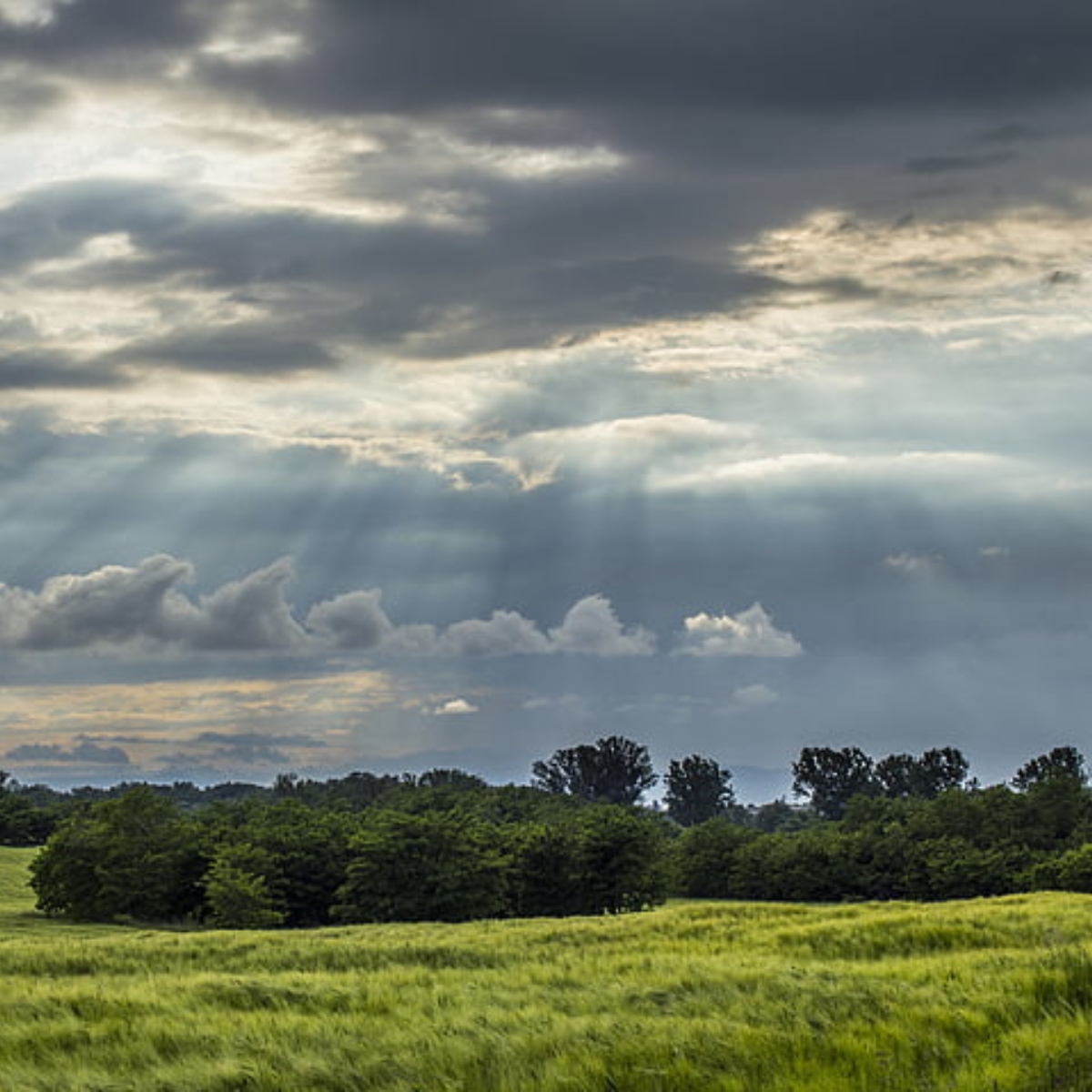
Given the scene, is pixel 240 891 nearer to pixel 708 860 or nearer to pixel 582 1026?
pixel 708 860

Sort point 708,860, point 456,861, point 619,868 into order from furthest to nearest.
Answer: point 708,860
point 619,868
point 456,861

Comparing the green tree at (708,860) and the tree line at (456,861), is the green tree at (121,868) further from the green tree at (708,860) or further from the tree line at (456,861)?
the green tree at (708,860)

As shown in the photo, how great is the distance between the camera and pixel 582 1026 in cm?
1324

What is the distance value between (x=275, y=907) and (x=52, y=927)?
2032 centimetres

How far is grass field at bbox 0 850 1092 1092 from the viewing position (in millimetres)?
11602

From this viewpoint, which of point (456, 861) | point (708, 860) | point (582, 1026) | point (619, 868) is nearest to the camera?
point (582, 1026)

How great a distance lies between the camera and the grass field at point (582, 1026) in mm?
11602

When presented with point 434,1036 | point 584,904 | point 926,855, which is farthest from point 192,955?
point 926,855

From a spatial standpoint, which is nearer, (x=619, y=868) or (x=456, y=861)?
(x=456, y=861)

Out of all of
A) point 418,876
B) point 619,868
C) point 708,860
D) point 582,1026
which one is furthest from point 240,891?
point 582,1026

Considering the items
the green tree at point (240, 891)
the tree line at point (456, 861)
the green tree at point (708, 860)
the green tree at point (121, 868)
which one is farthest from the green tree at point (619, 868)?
the green tree at point (708, 860)

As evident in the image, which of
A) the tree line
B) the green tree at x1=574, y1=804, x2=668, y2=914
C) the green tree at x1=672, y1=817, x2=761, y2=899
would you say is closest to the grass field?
the tree line

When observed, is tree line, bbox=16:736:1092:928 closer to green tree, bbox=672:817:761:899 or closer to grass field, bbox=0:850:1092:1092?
green tree, bbox=672:817:761:899

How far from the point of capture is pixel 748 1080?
37.7 ft
